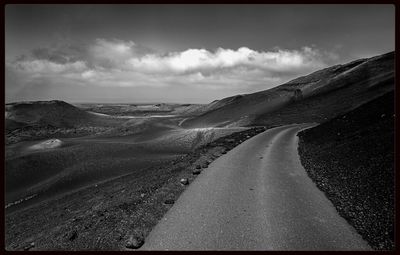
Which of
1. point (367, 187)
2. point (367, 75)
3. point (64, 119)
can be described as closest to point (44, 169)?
point (367, 187)

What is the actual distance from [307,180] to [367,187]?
3546 mm

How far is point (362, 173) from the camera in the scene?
51.8 feet

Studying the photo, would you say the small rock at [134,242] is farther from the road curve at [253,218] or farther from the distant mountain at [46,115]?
the distant mountain at [46,115]

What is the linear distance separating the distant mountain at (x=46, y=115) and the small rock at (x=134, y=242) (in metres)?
121

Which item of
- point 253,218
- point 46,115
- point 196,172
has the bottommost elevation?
point 253,218

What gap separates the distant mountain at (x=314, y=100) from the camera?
89244 mm

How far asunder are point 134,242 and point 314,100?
116999mm

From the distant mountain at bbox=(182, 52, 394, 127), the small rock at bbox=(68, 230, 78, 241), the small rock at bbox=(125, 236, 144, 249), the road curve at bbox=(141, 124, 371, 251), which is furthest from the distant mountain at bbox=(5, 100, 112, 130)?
the small rock at bbox=(125, 236, 144, 249)

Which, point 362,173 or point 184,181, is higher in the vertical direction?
point 362,173

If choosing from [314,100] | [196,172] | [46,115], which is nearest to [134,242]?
[196,172]

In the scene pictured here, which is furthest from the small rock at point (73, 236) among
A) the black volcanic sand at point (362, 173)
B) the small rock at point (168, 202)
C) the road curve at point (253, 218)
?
the black volcanic sand at point (362, 173)

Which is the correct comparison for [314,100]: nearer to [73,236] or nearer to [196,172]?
[196,172]

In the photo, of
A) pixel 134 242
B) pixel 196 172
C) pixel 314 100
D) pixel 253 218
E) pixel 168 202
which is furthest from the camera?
pixel 314 100
